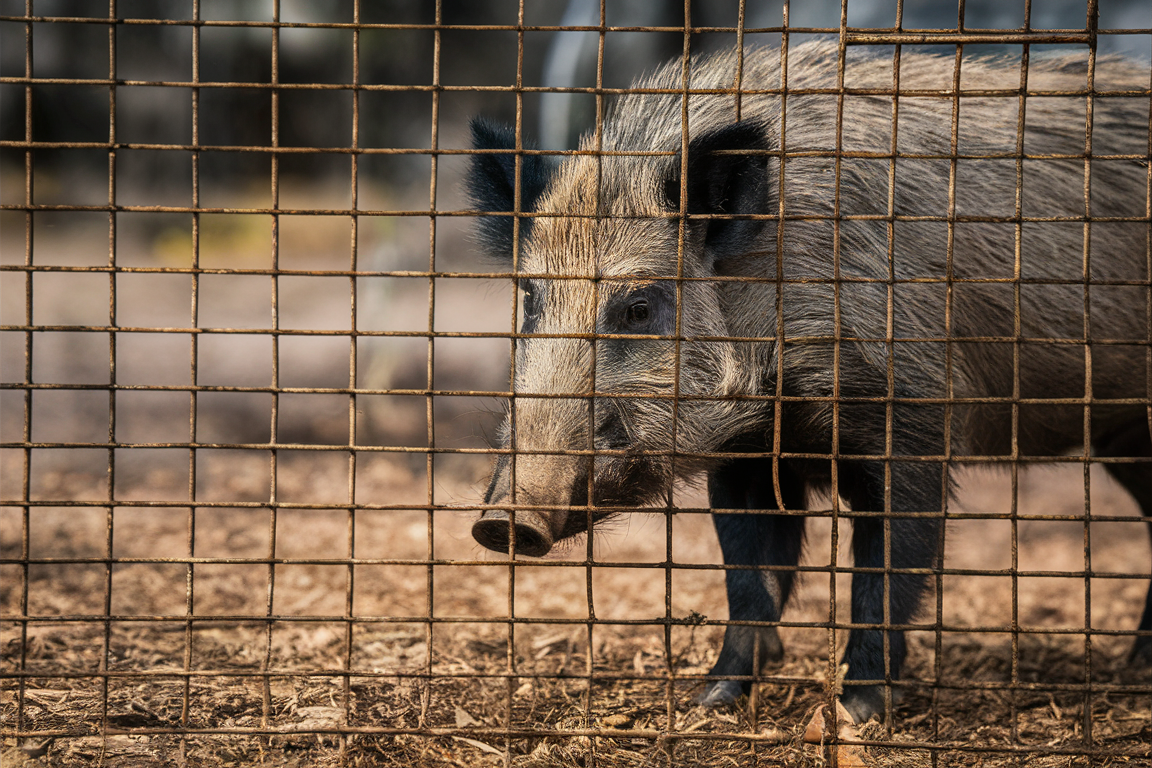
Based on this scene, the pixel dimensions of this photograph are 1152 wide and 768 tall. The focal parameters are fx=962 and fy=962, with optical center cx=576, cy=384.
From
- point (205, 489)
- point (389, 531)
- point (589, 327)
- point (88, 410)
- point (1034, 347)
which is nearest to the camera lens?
point (589, 327)

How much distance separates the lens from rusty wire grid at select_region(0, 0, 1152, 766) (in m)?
2.61

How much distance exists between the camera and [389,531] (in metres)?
6.47

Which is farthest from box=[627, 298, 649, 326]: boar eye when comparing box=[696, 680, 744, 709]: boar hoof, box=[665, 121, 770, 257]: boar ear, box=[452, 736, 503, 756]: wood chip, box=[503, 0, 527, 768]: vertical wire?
box=[452, 736, 503, 756]: wood chip

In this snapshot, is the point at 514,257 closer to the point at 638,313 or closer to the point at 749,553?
the point at 638,313

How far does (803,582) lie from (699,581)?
1.48 metres

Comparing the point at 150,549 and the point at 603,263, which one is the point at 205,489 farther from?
the point at 603,263

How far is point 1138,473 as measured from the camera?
4.84 metres

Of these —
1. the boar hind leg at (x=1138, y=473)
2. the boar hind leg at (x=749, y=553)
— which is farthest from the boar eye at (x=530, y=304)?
the boar hind leg at (x=1138, y=473)

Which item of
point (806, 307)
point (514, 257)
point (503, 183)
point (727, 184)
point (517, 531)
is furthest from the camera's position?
point (503, 183)

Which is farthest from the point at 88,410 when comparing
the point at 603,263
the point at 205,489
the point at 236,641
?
the point at 603,263

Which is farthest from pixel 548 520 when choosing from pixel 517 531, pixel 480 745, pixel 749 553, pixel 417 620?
pixel 749 553

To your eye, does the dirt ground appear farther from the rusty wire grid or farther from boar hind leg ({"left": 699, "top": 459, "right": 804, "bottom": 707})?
boar hind leg ({"left": 699, "top": 459, "right": 804, "bottom": 707})

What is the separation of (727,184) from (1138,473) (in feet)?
9.68

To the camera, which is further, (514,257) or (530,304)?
(530,304)
